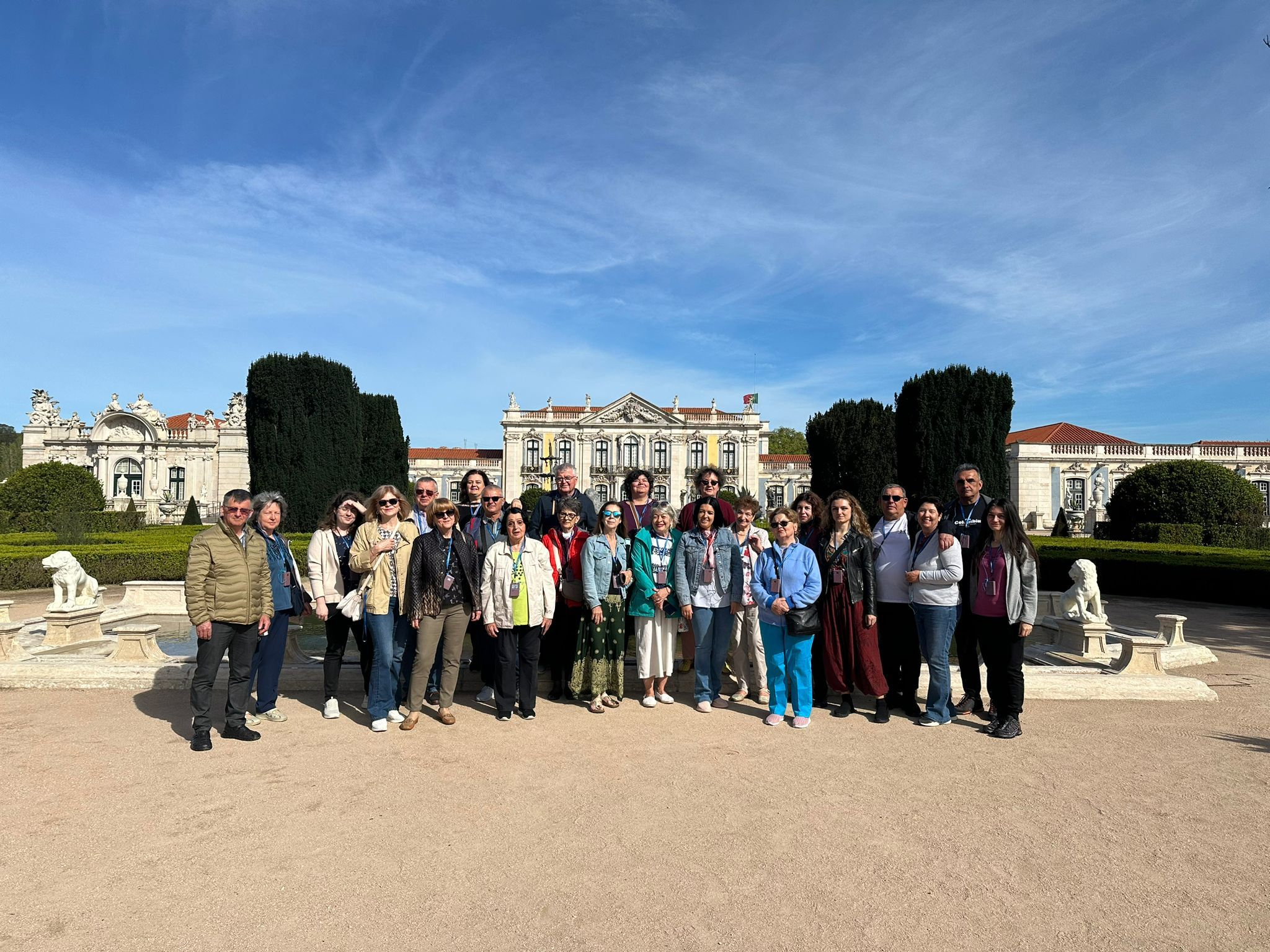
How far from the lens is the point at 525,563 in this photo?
177 inches

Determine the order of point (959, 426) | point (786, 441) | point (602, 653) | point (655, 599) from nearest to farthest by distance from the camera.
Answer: point (655, 599) < point (602, 653) < point (959, 426) < point (786, 441)

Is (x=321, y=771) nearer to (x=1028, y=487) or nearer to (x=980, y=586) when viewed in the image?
(x=980, y=586)

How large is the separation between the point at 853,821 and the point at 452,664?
2494mm

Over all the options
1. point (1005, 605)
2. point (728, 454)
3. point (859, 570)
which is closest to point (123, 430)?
point (728, 454)

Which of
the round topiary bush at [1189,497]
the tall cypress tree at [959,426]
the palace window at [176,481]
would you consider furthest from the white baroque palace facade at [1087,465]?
the palace window at [176,481]

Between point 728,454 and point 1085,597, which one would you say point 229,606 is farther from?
point 728,454

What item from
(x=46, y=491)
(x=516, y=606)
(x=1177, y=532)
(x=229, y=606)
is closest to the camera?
(x=229, y=606)

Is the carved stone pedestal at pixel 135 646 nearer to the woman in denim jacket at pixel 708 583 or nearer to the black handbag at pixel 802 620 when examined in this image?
the woman in denim jacket at pixel 708 583

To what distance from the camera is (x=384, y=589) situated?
4.36 metres

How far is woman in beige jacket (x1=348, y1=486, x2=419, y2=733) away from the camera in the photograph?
170 inches

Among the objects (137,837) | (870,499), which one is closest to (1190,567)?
(870,499)

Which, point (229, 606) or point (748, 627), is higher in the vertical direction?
point (229, 606)

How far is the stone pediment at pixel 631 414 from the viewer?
4969 cm

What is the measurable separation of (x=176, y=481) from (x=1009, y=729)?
46.8 metres
